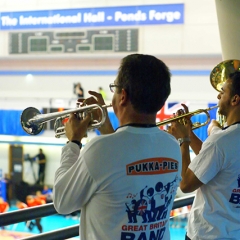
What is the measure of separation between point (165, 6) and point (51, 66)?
3.16m

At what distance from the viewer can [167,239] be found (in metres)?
1.28

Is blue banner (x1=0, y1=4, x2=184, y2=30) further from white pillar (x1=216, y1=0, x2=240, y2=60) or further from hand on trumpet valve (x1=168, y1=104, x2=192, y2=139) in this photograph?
hand on trumpet valve (x1=168, y1=104, x2=192, y2=139)

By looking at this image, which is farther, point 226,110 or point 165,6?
point 165,6

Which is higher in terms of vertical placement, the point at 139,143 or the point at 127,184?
the point at 139,143

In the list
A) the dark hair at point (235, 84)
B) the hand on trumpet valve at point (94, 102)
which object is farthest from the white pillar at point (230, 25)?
the hand on trumpet valve at point (94, 102)

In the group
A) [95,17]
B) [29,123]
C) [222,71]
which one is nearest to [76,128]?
[29,123]

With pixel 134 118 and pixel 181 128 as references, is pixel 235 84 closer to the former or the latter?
pixel 181 128

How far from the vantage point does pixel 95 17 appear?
33.7 ft

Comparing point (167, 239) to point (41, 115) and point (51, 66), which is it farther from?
point (51, 66)

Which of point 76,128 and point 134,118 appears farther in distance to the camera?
point 76,128

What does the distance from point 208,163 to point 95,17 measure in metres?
9.10

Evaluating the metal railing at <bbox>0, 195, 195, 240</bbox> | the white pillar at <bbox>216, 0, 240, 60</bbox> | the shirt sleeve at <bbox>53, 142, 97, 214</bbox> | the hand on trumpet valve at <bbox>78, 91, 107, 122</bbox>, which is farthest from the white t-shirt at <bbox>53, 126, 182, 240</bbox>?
the white pillar at <bbox>216, 0, 240, 60</bbox>

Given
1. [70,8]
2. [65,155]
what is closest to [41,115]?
[65,155]

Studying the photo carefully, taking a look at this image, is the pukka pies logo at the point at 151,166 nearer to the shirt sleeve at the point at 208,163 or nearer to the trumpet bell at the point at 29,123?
the shirt sleeve at the point at 208,163
